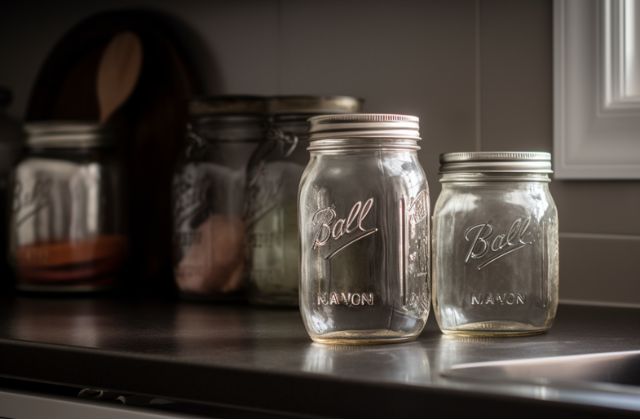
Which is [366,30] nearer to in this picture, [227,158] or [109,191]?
[227,158]

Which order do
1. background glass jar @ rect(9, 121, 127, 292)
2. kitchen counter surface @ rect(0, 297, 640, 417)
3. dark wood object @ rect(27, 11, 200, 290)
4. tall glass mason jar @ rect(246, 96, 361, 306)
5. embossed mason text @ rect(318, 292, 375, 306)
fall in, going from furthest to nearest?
1. dark wood object @ rect(27, 11, 200, 290)
2. background glass jar @ rect(9, 121, 127, 292)
3. tall glass mason jar @ rect(246, 96, 361, 306)
4. embossed mason text @ rect(318, 292, 375, 306)
5. kitchen counter surface @ rect(0, 297, 640, 417)

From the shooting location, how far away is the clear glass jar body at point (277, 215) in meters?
1.24

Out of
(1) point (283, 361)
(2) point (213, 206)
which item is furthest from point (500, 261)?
(2) point (213, 206)

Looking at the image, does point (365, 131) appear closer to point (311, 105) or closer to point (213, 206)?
point (311, 105)

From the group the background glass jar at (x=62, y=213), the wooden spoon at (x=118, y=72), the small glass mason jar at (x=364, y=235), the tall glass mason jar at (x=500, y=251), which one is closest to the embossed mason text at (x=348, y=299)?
the small glass mason jar at (x=364, y=235)

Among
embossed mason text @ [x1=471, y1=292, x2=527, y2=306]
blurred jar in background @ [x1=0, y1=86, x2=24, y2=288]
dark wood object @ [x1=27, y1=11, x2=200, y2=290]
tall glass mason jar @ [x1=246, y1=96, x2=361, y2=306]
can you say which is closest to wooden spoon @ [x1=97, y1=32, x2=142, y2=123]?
dark wood object @ [x1=27, y1=11, x2=200, y2=290]

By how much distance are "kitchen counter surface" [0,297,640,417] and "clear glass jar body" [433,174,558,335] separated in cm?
3

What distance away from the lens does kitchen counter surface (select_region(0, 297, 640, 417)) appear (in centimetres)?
72

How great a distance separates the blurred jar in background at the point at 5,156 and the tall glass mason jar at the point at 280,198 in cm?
54

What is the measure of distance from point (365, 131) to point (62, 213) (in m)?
0.63

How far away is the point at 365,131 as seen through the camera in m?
0.95

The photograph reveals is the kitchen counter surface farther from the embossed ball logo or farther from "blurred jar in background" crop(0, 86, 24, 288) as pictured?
"blurred jar in background" crop(0, 86, 24, 288)

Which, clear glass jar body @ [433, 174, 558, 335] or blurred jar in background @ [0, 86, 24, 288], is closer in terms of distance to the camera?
clear glass jar body @ [433, 174, 558, 335]

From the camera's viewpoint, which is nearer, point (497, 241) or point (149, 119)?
point (497, 241)
